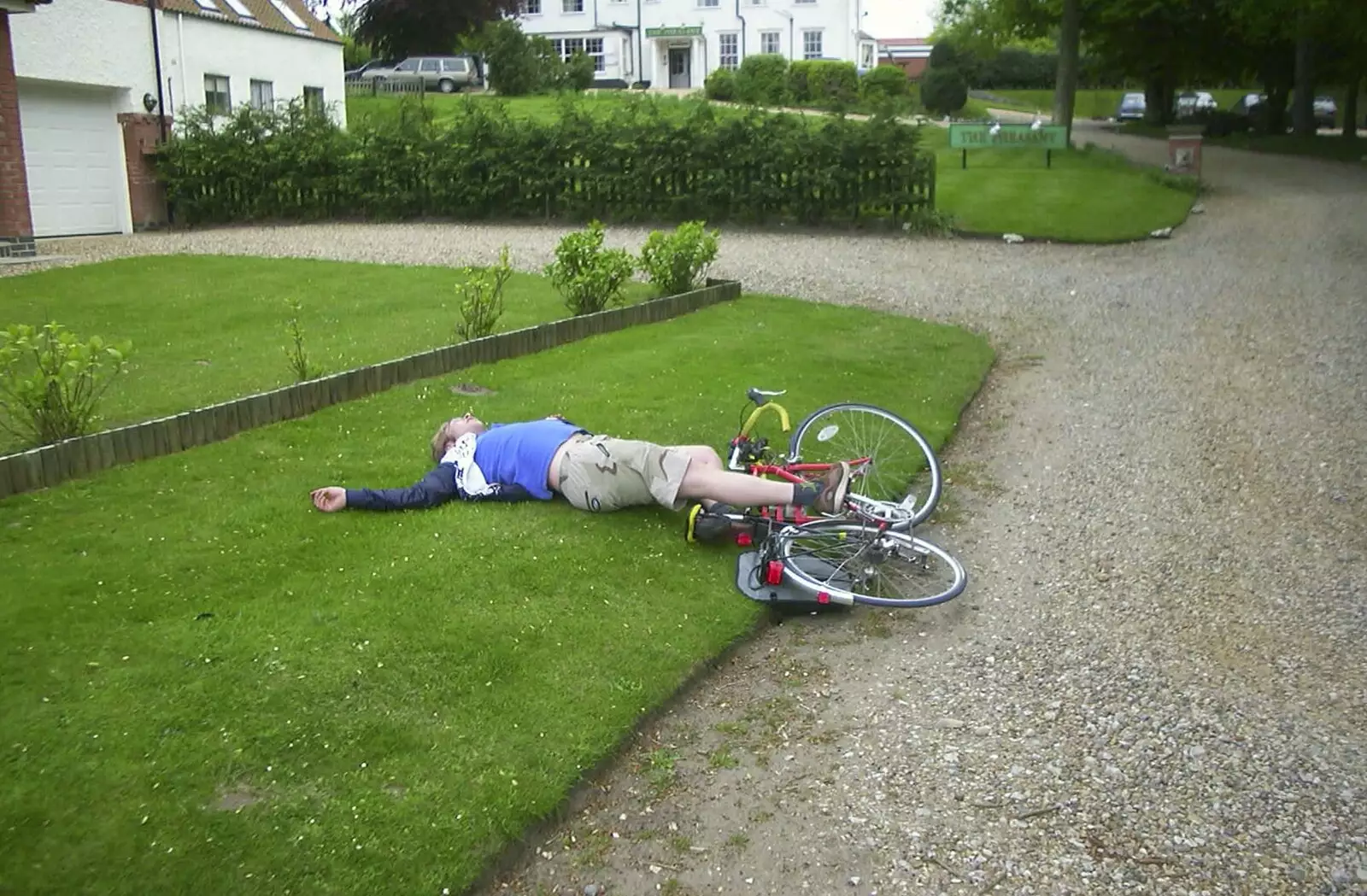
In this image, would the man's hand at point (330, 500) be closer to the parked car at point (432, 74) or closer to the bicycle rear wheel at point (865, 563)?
the bicycle rear wheel at point (865, 563)

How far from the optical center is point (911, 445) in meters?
7.09

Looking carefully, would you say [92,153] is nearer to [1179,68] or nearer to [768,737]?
→ [768,737]

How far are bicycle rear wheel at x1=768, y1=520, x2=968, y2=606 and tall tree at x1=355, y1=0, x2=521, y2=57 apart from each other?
51.7 metres

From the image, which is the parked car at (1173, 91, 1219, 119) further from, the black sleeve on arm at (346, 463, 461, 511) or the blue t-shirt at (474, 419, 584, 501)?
the black sleeve on arm at (346, 463, 461, 511)

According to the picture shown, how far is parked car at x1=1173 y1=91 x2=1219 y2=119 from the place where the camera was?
5100 centimetres

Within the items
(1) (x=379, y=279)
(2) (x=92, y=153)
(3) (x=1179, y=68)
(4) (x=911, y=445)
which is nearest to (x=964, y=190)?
(1) (x=379, y=279)

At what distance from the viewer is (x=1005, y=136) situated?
27.5m

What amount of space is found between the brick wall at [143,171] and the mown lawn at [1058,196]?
46.2 ft

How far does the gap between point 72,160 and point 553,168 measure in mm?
8339

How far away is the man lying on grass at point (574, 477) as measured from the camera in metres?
6.01

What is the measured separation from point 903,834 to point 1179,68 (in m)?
45.8

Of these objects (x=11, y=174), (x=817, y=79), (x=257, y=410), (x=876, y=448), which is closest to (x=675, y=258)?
(x=257, y=410)

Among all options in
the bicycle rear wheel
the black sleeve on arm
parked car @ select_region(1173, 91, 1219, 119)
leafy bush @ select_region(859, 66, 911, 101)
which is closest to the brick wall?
the black sleeve on arm

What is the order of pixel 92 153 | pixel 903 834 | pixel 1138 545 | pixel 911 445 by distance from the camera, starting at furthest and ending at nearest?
pixel 92 153
pixel 911 445
pixel 1138 545
pixel 903 834
